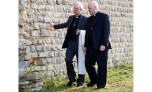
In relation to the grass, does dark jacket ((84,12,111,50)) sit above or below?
above

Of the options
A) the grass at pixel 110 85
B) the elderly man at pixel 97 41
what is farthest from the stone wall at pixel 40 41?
the elderly man at pixel 97 41

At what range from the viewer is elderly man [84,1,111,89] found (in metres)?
5.31

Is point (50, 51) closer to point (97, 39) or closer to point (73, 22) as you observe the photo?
point (73, 22)

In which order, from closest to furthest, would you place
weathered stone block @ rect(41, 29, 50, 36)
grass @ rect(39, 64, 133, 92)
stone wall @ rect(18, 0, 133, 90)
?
grass @ rect(39, 64, 133, 92)
stone wall @ rect(18, 0, 133, 90)
weathered stone block @ rect(41, 29, 50, 36)

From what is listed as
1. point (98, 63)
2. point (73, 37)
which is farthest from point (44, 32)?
point (98, 63)

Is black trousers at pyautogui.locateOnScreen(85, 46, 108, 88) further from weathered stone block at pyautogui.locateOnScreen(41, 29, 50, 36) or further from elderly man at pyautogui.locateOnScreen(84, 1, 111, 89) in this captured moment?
weathered stone block at pyautogui.locateOnScreen(41, 29, 50, 36)

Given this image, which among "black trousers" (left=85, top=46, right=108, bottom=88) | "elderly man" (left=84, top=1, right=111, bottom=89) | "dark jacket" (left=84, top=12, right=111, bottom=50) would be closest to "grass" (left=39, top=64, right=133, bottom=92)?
"black trousers" (left=85, top=46, right=108, bottom=88)

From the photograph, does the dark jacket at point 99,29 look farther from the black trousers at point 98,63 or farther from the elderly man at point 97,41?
the black trousers at point 98,63

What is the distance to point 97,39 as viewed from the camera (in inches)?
211

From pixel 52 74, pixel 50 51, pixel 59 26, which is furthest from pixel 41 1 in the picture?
pixel 52 74

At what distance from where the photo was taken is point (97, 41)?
5.37 metres

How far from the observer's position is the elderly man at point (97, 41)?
531cm

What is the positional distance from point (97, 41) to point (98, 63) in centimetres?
46

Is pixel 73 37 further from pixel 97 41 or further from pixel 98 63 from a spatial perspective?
pixel 98 63
